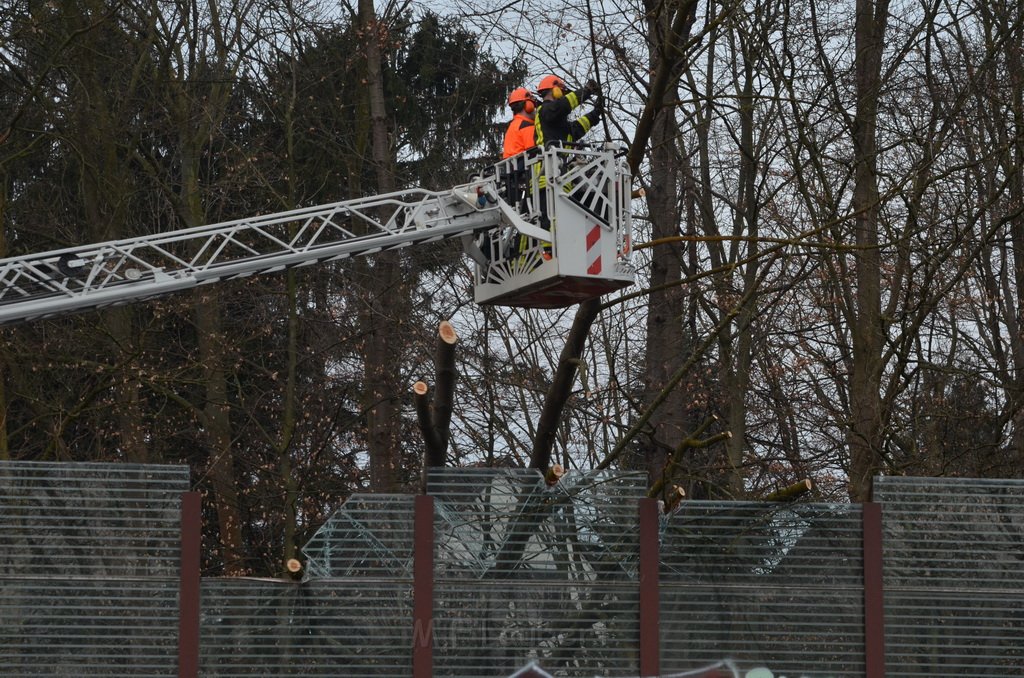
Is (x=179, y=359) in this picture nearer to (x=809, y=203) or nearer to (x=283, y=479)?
(x=283, y=479)

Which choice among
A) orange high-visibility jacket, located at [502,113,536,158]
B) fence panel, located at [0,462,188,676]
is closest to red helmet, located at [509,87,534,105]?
orange high-visibility jacket, located at [502,113,536,158]

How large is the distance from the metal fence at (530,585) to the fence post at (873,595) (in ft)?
0.05

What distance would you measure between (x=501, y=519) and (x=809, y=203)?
24.4ft

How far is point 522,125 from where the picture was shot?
12.0 m

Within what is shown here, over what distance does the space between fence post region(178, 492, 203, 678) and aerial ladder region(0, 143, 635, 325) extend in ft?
5.64

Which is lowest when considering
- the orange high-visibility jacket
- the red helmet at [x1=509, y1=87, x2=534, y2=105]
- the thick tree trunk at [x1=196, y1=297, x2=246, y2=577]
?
the thick tree trunk at [x1=196, y1=297, x2=246, y2=577]

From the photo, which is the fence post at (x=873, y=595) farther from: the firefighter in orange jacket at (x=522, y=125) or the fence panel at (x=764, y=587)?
the firefighter in orange jacket at (x=522, y=125)

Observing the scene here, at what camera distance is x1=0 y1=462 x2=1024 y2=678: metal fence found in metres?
10.2

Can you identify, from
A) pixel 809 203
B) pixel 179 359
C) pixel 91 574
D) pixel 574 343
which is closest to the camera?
pixel 91 574

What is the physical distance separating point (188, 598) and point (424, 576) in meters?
1.70

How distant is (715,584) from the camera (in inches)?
435

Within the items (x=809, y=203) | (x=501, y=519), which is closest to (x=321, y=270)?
(x=809, y=203)

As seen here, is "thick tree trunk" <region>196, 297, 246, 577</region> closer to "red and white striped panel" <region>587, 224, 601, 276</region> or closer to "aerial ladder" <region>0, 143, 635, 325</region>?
"aerial ladder" <region>0, 143, 635, 325</region>

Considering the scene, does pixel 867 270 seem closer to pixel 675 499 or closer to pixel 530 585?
pixel 675 499
